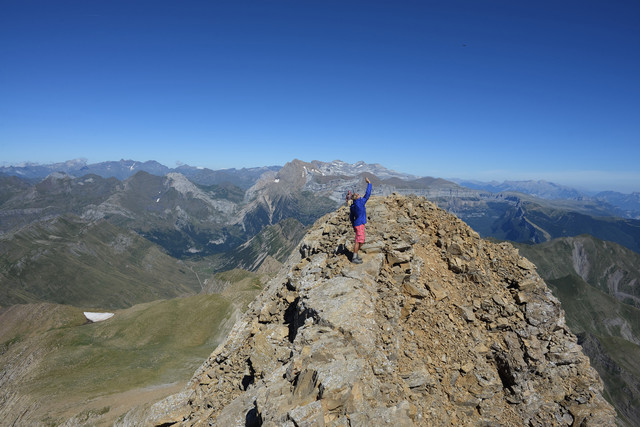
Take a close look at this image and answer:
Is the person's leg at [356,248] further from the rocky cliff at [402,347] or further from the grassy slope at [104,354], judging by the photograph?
the grassy slope at [104,354]

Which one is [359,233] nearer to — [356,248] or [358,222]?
[358,222]

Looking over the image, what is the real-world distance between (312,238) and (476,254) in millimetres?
11997

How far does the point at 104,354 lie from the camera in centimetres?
6938

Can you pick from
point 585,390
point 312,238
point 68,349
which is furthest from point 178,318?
point 585,390

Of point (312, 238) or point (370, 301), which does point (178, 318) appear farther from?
point (370, 301)

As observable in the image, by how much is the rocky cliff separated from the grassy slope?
32.6 metres

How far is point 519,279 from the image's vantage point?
65.8ft

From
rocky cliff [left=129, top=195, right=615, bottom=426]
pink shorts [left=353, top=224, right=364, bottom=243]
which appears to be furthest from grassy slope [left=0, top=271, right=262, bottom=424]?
pink shorts [left=353, top=224, right=364, bottom=243]

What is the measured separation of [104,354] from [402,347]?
81.9 metres

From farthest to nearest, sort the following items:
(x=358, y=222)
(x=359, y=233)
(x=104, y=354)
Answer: (x=104, y=354), (x=358, y=222), (x=359, y=233)

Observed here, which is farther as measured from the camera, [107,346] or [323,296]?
[107,346]

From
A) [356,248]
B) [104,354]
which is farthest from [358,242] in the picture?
[104,354]

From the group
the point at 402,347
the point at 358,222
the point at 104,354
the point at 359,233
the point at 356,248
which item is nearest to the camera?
the point at 402,347

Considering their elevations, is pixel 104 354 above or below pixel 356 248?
below
